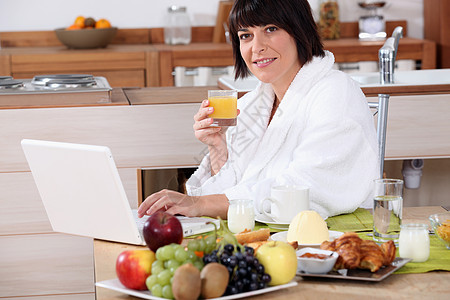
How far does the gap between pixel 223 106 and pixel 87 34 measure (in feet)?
8.21

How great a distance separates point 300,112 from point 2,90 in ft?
4.20

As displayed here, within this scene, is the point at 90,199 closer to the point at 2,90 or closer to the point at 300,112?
the point at 300,112

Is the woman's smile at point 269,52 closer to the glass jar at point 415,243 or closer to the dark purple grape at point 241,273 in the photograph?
the glass jar at point 415,243

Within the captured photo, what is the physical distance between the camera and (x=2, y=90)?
103 inches

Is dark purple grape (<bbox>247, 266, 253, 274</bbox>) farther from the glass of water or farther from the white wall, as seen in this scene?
the white wall

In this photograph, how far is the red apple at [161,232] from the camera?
45.1 inches

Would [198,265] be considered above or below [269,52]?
below

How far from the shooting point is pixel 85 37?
163 inches

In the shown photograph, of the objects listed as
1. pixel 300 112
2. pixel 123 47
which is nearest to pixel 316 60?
pixel 300 112

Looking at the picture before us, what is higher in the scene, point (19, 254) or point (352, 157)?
point (352, 157)

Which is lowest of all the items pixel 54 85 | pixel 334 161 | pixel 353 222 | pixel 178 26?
pixel 353 222

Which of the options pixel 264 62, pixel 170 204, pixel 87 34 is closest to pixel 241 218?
pixel 170 204

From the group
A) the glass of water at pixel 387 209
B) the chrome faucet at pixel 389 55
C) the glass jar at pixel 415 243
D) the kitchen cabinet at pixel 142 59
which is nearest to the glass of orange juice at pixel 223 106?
the glass of water at pixel 387 209

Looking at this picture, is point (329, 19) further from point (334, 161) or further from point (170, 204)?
point (170, 204)
